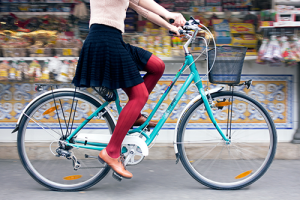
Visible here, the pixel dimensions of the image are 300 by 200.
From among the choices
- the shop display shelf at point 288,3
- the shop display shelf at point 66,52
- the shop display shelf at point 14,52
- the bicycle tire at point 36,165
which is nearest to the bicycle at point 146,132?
the bicycle tire at point 36,165

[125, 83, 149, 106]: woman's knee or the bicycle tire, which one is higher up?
[125, 83, 149, 106]: woman's knee

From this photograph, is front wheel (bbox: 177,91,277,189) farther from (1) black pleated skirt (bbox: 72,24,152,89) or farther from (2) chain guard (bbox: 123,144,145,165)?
(1) black pleated skirt (bbox: 72,24,152,89)

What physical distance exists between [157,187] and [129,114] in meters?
0.81

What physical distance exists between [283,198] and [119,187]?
1425 millimetres

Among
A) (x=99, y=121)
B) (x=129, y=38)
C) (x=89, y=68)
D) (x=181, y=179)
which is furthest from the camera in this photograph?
(x=129, y=38)

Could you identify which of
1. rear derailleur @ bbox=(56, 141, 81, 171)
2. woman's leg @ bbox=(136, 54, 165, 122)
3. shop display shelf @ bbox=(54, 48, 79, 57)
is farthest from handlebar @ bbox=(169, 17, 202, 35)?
shop display shelf @ bbox=(54, 48, 79, 57)

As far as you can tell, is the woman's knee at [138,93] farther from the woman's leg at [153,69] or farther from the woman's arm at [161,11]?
the woman's arm at [161,11]

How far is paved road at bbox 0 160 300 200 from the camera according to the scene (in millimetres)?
2732

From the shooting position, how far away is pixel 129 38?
400 cm

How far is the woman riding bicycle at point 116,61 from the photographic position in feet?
7.97

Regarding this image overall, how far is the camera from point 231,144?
287 centimetres

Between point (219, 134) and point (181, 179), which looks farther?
point (181, 179)

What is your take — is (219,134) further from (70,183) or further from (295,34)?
(295,34)

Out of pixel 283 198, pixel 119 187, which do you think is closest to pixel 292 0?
pixel 283 198
